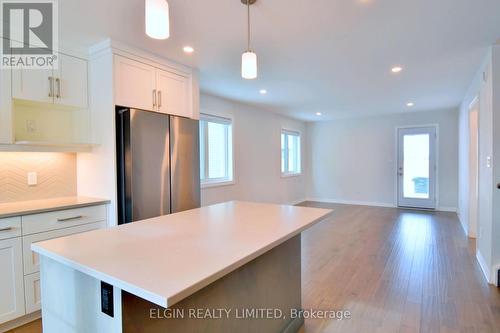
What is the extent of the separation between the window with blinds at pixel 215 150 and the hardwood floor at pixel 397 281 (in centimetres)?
182

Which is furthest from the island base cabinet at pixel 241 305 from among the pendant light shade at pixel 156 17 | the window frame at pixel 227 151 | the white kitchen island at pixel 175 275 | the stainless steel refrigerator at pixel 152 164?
the window frame at pixel 227 151

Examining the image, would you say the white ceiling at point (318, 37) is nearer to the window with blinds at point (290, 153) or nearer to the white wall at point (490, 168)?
the white wall at point (490, 168)

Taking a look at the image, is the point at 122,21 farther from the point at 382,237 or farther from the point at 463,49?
the point at 382,237

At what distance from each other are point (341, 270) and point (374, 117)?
200 inches

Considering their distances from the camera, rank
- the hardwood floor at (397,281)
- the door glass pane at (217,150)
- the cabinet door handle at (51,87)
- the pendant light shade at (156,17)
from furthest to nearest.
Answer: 1. the door glass pane at (217,150)
2. the cabinet door handle at (51,87)
3. the hardwood floor at (397,281)
4. the pendant light shade at (156,17)

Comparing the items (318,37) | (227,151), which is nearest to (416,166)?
(227,151)

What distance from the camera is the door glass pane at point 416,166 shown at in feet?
21.2

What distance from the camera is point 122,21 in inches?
85.9

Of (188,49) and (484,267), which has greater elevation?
(188,49)

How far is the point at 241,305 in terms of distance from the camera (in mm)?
1485

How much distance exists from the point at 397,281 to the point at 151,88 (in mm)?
3203

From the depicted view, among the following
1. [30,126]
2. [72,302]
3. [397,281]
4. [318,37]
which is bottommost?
[397,281]

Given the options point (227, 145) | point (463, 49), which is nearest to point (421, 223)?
point (463, 49)

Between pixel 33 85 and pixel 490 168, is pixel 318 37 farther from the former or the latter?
pixel 33 85
